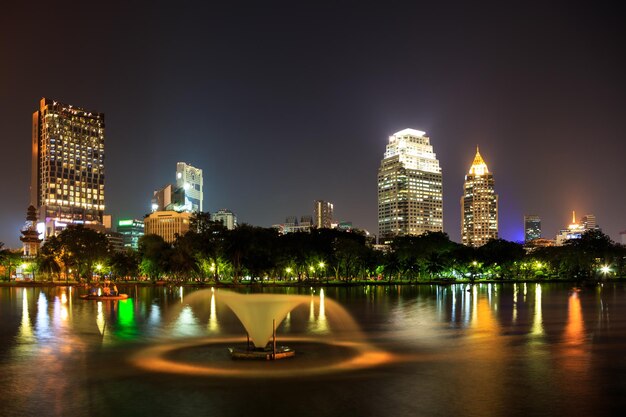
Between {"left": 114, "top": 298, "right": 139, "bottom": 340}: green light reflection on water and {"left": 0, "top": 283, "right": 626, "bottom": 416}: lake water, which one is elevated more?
{"left": 0, "top": 283, "right": 626, "bottom": 416}: lake water

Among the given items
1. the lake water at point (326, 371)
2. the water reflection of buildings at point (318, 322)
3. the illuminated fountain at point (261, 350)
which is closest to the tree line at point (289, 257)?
the water reflection of buildings at point (318, 322)

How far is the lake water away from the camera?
1611 centimetres

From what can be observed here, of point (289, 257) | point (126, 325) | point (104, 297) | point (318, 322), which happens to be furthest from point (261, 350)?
point (289, 257)

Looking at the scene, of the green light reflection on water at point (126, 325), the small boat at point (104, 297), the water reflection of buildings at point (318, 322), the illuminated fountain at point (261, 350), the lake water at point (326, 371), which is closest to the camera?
the lake water at point (326, 371)

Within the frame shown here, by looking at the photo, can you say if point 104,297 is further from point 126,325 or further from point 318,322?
point 318,322

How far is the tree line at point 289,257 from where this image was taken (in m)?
124

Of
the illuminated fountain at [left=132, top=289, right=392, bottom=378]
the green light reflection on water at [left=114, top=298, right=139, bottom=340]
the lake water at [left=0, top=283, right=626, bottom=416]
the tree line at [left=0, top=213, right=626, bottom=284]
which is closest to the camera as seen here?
the lake water at [left=0, top=283, right=626, bottom=416]

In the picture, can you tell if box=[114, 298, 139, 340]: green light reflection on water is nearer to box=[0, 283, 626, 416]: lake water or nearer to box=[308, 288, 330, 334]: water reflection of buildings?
box=[0, 283, 626, 416]: lake water

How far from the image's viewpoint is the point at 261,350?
2461 centimetres

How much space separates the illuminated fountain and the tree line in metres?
92.3

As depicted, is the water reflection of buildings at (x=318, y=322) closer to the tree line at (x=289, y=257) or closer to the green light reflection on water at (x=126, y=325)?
the green light reflection on water at (x=126, y=325)

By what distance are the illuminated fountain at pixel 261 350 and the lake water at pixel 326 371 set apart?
11cm

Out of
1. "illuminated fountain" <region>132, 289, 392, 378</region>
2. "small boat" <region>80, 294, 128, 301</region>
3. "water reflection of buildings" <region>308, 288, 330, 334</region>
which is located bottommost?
"small boat" <region>80, 294, 128, 301</region>

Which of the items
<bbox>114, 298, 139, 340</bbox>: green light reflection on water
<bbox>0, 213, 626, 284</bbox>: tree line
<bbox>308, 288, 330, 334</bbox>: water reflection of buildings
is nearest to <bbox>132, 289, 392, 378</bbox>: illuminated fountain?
<bbox>308, 288, 330, 334</bbox>: water reflection of buildings
